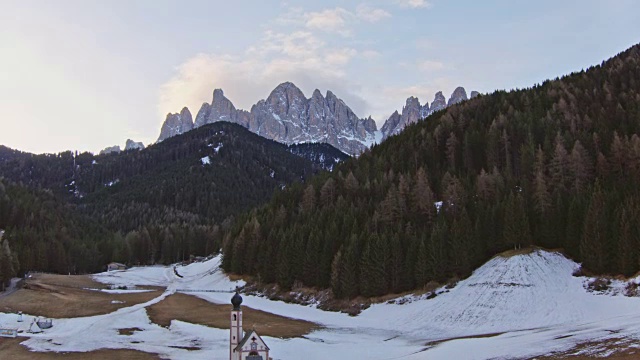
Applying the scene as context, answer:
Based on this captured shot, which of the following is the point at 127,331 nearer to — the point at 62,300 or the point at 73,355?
the point at 73,355

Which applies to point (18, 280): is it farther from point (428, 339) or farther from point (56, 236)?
point (428, 339)

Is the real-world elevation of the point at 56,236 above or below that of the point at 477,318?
above

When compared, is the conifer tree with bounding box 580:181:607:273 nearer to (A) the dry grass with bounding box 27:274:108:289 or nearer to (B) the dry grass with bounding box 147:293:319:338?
(B) the dry grass with bounding box 147:293:319:338

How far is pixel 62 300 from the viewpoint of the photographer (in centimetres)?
8025

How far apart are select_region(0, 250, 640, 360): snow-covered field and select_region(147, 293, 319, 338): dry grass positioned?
85.7 inches

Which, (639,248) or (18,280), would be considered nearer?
(639,248)

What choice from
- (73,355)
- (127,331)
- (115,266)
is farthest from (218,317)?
(115,266)

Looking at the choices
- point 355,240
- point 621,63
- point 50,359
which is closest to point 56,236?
point 355,240

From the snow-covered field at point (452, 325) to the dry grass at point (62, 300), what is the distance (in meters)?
5.00

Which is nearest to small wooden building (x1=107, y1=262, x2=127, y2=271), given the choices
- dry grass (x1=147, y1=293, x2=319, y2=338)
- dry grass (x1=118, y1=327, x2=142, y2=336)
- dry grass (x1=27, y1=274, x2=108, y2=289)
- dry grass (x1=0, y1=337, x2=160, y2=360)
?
dry grass (x1=27, y1=274, x2=108, y2=289)

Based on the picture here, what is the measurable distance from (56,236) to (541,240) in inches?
5429

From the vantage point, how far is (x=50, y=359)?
42.1m

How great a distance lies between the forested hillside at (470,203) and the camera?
69375mm

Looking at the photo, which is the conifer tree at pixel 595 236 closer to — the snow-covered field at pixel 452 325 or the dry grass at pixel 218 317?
the snow-covered field at pixel 452 325
